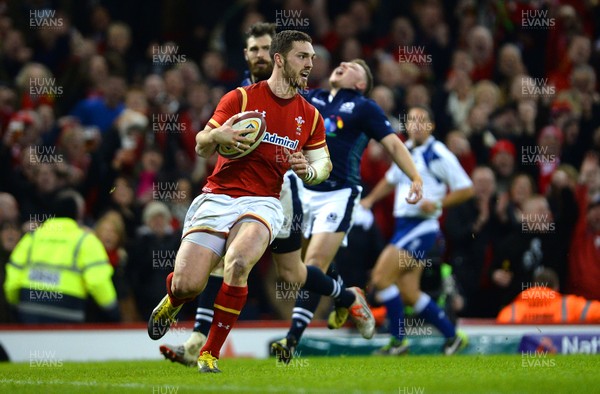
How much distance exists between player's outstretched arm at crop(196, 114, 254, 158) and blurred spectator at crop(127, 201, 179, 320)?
5552 millimetres

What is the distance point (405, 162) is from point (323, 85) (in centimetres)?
596

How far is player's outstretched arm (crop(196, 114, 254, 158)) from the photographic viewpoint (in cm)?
833

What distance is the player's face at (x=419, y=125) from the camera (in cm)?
1286

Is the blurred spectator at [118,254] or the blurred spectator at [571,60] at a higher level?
the blurred spectator at [571,60]

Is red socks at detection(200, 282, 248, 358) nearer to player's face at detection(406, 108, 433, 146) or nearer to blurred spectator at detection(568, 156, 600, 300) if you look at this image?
player's face at detection(406, 108, 433, 146)

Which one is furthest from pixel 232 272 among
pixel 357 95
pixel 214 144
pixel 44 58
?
pixel 44 58

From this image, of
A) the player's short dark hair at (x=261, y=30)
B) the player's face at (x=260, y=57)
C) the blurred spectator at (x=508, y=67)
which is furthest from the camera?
the blurred spectator at (x=508, y=67)

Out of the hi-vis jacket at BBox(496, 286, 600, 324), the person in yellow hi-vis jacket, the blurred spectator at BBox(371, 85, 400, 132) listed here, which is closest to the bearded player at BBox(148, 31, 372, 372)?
the person in yellow hi-vis jacket

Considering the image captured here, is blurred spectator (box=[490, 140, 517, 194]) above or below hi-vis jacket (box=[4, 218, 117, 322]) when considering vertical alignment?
above

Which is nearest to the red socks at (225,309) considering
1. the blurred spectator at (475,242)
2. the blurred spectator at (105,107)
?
the blurred spectator at (475,242)

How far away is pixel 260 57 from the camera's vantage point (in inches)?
403

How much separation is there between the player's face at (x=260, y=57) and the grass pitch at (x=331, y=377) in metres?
2.60

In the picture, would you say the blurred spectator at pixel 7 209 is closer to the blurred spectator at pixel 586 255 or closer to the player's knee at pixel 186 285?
the player's knee at pixel 186 285

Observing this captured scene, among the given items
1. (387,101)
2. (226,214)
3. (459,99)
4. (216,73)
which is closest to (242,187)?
(226,214)
